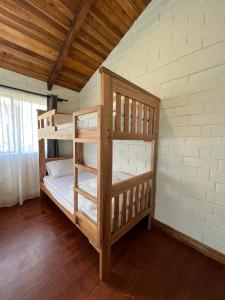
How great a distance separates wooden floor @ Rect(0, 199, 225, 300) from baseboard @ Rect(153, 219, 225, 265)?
69 mm

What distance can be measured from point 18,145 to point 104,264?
7.75ft

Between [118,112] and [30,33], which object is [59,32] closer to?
[30,33]

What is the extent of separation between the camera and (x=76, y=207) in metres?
1.54

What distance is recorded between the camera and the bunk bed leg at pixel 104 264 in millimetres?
1284

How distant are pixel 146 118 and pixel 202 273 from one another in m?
1.72

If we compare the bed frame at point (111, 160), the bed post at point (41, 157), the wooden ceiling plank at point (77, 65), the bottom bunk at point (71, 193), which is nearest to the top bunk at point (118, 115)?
the bed frame at point (111, 160)

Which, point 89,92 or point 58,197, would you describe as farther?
point 89,92

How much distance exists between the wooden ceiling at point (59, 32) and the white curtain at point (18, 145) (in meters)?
0.51

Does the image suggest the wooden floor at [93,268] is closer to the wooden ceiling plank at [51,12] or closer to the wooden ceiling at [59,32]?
the wooden ceiling at [59,32]

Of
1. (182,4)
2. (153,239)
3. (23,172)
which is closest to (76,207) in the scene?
(153,239)

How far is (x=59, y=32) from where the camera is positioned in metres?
2.12

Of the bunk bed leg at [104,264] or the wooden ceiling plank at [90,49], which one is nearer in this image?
the bunk bed leg at [104,264]

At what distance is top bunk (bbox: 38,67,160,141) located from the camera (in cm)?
115

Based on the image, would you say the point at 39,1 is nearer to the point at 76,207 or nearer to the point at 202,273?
the point at 76,207
